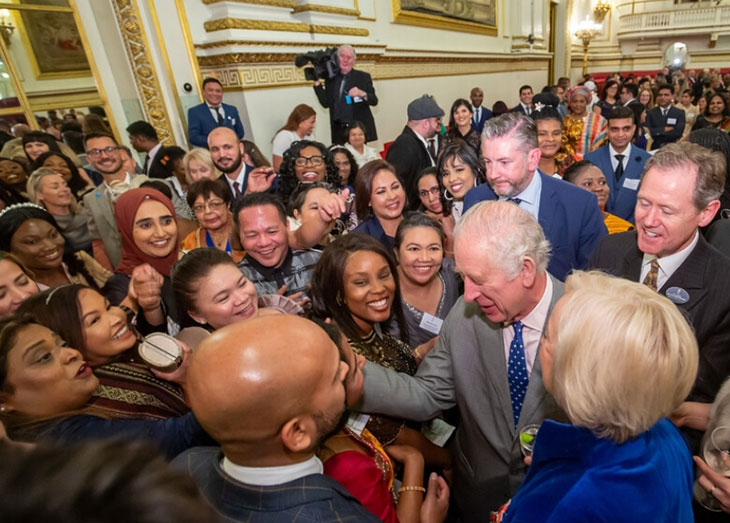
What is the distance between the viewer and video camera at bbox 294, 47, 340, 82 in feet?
14.4

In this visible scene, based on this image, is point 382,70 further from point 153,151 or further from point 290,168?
point 290,168

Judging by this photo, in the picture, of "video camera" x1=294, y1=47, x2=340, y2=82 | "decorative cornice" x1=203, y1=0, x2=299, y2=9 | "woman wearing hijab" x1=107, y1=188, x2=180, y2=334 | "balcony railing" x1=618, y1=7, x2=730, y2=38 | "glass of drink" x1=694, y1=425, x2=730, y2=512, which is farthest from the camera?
"balcony railing" x1=618, y1=7, x2=730, y2=38

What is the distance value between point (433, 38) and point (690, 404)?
26.4 ft

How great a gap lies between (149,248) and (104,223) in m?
1.07

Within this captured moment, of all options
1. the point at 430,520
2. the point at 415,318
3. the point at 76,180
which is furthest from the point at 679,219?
the point at 76,180

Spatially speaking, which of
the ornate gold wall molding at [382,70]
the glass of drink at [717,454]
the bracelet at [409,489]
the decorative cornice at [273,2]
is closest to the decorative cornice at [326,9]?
the decorative cornice at [273,2]

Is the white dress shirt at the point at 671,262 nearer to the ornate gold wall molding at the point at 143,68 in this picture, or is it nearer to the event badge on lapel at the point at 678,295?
the event badge on lapel at the point at 678,295

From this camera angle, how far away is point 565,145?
4.68m

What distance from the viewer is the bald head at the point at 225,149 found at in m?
3.04

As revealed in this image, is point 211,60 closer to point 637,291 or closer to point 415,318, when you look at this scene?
point 415,318

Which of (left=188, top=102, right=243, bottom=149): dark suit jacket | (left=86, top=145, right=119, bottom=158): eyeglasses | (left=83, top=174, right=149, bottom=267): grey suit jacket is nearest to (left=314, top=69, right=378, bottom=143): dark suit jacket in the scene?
(left=188, top=102, right=243, bottom=149): dark suit jacket

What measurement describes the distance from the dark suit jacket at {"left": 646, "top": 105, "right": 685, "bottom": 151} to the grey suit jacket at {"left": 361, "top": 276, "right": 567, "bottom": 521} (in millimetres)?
6152

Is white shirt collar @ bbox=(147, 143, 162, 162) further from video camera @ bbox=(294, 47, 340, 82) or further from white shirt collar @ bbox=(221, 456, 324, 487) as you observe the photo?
white shirt collar @ bbox=(221, 456, 324, 487)

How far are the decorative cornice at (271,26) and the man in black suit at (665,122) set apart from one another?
192 inches
